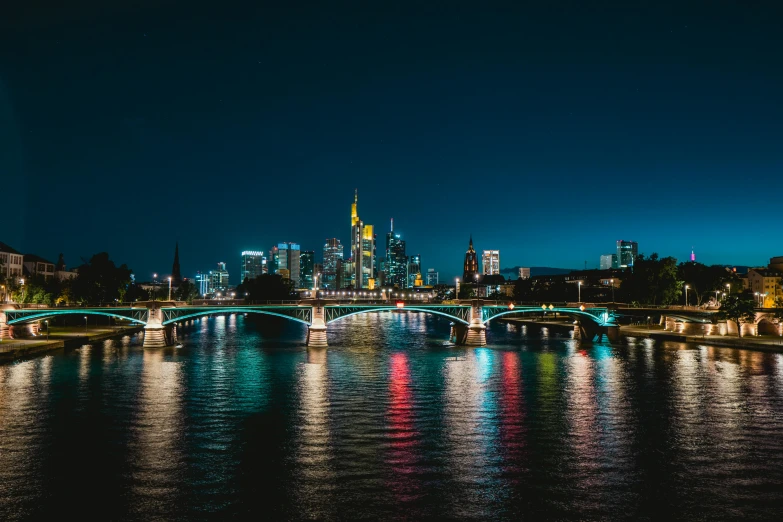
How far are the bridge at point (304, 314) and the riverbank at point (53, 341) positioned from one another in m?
3.63

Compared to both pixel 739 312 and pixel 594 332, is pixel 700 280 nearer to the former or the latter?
pixel 594 332

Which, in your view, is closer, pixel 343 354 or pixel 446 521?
pixel 446 521

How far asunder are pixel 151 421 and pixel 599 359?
192ft

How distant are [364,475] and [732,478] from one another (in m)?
17.2

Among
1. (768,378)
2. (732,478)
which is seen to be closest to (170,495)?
(732,478)

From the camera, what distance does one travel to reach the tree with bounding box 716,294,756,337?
105 metres

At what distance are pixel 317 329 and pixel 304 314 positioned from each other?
16.0 feet

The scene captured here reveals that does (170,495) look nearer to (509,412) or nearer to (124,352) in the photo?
(509,412)

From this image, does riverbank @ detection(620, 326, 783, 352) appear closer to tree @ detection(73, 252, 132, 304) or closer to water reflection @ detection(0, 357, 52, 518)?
water reflection @ detection(0, 357, 52, 518)

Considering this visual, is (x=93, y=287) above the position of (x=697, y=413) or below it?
above

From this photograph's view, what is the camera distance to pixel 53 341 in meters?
91.4

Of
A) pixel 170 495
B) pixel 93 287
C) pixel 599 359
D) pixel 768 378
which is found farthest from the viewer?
pixel 93 287

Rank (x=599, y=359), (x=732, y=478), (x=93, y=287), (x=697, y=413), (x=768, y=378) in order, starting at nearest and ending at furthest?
(x=732, y=478) → (x=697, y=413) → (x=768, y=378) → (x=599, y=359) → (x=93, y=287)

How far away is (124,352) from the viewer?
89.6m
